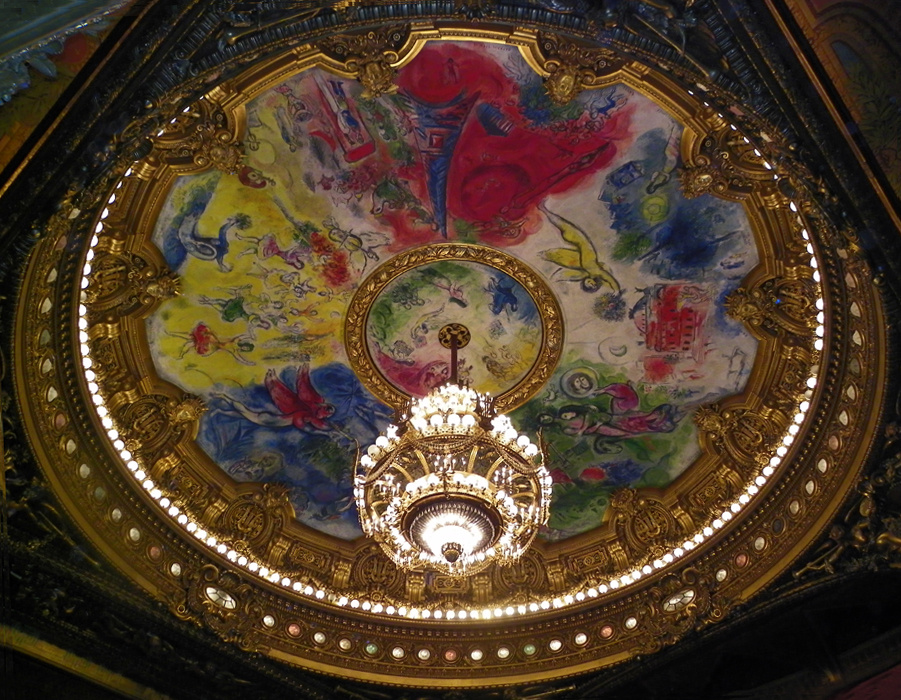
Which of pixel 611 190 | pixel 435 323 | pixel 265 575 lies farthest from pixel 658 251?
pixel 265 575

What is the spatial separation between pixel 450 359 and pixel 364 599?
4.13 m

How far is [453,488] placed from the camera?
10469 millimetres

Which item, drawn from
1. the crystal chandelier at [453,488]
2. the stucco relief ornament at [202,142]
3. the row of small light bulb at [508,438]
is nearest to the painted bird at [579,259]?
the crystal chandelier at [453,488]

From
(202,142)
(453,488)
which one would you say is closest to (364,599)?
(453,488)

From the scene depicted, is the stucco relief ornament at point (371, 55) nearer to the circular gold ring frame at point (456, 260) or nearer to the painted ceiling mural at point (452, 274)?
the painted ceiling mural at point (452, 274)

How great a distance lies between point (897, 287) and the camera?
8.00 meters

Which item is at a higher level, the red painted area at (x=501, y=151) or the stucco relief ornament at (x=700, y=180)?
the red painted area at (x=501, y=151)

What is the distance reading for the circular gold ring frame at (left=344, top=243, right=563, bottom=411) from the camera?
535 inches

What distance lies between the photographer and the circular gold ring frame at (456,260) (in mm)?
13594

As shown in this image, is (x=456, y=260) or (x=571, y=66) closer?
(x=571, y=66)

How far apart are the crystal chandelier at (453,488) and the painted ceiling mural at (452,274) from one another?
2.81 metres

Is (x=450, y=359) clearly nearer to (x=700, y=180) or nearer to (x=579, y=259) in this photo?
(x=579, y=259)

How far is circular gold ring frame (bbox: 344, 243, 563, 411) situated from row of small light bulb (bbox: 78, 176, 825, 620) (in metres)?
3.23

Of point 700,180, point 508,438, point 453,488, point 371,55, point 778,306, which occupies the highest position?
point 371,55
